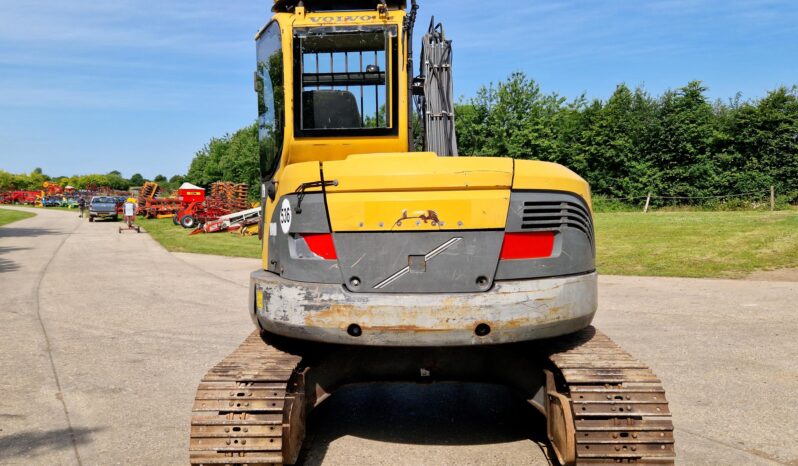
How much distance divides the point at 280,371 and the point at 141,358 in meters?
3.81

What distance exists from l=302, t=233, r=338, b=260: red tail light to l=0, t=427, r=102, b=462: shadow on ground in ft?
7.09

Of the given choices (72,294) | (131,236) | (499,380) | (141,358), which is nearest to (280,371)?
(499,380)

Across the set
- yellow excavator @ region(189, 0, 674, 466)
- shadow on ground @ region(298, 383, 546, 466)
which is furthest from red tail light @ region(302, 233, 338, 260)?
shadow on ground @ region(298, 383, 546, 466)

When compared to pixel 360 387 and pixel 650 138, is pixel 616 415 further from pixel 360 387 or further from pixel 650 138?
pixel 650 138

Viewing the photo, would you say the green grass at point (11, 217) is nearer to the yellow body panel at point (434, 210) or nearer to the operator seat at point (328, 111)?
the operator seat at point (328, 111)

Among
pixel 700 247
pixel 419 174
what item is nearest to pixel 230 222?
pixel 700 247

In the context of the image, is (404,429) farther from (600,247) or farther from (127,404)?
(600,247)

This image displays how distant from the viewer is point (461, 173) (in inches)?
136

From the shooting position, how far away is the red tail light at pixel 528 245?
11.6 ft

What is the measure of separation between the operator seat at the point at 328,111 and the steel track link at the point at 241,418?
1685 mm

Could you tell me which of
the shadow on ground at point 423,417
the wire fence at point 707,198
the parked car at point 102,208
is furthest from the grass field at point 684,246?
the parked car at point 102,208

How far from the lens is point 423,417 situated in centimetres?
498

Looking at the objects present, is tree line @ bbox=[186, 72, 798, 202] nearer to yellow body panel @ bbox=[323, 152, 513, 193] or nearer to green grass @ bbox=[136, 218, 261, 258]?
green grass @ bbox=[136, 218, 261, 258]

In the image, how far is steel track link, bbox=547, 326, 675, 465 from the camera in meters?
3.25
